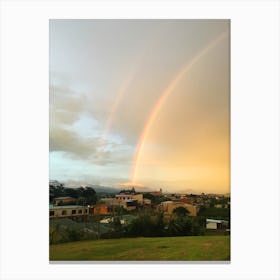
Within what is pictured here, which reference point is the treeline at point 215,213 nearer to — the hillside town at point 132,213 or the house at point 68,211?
the hillside town at point 132,213

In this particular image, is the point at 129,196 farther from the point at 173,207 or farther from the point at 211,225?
the point at 211,225

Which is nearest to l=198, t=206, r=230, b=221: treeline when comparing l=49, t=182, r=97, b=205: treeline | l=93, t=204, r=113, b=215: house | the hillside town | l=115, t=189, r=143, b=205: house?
the hillside town

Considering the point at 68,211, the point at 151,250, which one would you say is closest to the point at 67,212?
the point at 68,211

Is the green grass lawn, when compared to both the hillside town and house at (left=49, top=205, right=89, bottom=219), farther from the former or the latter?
house at (left=49, top=205, right=89, bottom=219)
